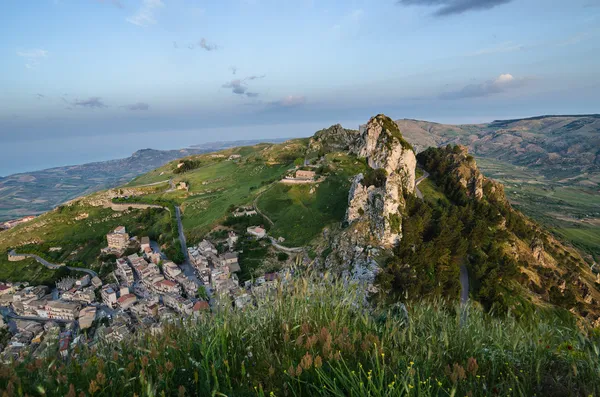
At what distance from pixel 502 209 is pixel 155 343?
64663mm

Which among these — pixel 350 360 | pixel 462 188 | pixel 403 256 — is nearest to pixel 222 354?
pixel 350 360

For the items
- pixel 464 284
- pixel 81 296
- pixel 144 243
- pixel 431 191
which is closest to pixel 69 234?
pixel 144 243

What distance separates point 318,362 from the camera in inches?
134

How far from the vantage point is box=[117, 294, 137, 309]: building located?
40.8 metres

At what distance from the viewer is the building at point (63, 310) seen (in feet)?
136

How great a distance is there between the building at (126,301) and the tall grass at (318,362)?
4306 centimetres

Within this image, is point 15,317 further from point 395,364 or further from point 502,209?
point 502,209

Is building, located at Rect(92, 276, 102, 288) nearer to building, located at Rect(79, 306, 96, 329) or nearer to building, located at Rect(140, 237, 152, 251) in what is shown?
building, located at Rect(79, 306, 96, 329)

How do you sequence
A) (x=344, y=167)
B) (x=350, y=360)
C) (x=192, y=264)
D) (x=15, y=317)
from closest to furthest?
(x=350, y=360) → (x=15, y=317) → (x=192, y=264) → (x=344, y=167)

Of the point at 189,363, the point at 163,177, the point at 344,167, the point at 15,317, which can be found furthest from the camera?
the point at 163,177

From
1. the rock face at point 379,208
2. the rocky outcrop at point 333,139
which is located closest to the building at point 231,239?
the rock face at point 379,208

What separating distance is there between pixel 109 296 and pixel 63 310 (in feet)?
22.3

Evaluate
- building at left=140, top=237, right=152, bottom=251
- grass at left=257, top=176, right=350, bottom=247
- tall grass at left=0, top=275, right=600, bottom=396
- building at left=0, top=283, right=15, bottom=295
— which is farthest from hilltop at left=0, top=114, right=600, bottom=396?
building at left=0, top=283, right=15, bottom=295

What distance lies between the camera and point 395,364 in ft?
13.7
